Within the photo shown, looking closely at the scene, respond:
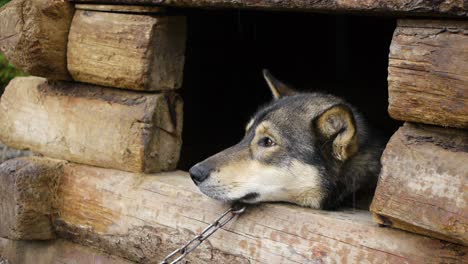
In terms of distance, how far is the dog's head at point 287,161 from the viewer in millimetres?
3922

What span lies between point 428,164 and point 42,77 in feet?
9.39

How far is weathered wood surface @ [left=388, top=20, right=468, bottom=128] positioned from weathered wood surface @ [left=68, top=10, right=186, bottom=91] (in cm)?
165

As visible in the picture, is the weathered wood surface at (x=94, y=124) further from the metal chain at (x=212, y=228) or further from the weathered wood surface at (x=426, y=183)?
the weathered wood surface at (x=426, y=183)

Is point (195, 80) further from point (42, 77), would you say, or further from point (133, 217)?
point (133, 217)

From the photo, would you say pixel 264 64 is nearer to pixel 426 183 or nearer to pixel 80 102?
pixel 80 102

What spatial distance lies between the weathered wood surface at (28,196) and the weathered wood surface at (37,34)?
2.02ft

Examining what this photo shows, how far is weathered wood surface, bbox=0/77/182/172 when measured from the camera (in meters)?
4.57

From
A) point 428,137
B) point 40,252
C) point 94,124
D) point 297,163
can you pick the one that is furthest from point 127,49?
point 428,137

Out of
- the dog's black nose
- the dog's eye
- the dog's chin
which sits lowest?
the dog's chin

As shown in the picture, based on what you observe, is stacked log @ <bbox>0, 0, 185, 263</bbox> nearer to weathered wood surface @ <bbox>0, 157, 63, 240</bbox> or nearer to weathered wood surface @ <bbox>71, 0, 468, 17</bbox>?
weathered wood surface @ <bbox>0, 157, 63, 240</bbox>

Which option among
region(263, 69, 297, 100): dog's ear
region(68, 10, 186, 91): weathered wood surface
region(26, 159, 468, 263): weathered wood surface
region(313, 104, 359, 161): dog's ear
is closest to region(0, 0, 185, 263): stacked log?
region(68, 10, 186, 91): weathered wood surface

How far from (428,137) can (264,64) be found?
3.20 metres

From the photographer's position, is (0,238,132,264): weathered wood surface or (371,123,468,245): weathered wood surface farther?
(0,238,132,264): weathered wood surface

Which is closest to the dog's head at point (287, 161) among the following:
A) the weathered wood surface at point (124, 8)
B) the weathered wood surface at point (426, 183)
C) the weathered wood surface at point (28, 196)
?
the weathered wood surface at point (426, 183)
